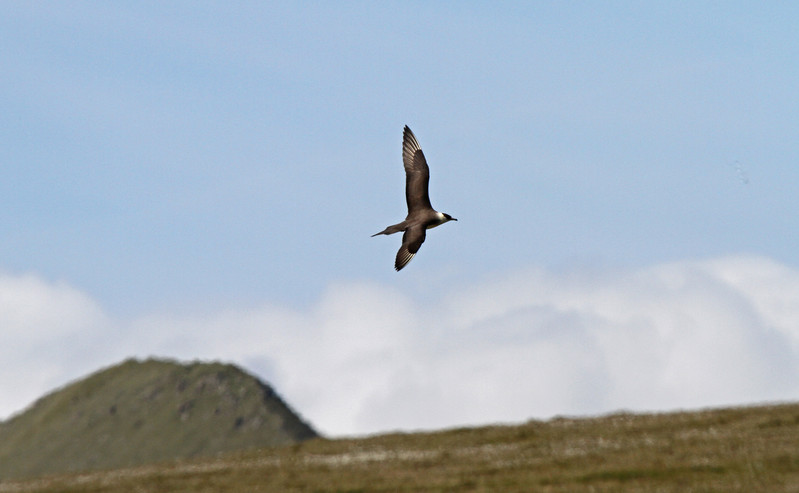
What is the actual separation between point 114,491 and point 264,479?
510 cm

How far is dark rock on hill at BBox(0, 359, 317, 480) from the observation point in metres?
68.8

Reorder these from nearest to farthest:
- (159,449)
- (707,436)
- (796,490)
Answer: (796,490), (707,436), (159,449)

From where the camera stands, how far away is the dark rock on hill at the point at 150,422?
226 ft

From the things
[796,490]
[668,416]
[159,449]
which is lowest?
[796,490]

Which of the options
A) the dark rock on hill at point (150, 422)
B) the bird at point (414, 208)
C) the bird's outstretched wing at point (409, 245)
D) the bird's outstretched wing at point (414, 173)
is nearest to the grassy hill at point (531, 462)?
the bird's outstretched wing at point (409, 245)

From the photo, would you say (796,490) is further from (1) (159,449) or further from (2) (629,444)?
(1) (159,449)

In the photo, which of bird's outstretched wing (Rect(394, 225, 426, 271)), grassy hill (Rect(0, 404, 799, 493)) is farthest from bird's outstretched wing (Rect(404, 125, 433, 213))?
grassy hill (Rect(0, 404, 799, 493))

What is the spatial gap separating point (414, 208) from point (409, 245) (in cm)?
211

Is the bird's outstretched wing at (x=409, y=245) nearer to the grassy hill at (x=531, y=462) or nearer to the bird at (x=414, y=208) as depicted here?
the bird at (x=414, y=208)

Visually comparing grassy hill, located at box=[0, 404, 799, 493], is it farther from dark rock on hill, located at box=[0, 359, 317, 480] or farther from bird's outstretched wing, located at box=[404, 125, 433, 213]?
dark rock on hill, located at box=[0, 359, 317, 480]

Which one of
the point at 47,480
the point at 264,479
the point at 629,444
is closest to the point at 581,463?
the point at 629,444

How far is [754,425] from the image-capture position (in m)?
33.2

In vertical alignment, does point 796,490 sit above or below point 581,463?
below

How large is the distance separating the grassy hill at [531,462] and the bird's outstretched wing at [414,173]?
7.39 metres
